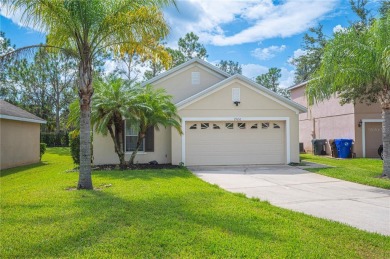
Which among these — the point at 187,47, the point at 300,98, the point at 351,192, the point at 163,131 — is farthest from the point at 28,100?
the point at 351,192

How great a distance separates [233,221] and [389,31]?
8531 mm

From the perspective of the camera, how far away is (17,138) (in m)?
16.8

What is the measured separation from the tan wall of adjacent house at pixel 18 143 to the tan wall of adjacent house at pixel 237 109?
28.0 ft

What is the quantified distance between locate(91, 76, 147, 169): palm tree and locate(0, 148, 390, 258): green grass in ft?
17.4

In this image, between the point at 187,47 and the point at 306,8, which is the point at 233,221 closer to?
the point at 306,8

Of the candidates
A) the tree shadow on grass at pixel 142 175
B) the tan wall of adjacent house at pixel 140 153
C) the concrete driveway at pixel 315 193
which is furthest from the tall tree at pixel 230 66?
the tree shadow on grass at pixel 142 175

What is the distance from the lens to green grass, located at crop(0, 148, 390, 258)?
429 centimetres

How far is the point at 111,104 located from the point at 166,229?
876 centimetres

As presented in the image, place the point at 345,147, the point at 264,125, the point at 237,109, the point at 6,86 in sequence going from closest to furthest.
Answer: the point at 237,109 < the point at 264,125 < the point at 345,147 < the point at 6,86

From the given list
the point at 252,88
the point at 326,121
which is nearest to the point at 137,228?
the point at 252,88

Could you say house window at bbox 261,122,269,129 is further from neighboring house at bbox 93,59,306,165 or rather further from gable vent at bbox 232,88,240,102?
gable vent at bbox 232,88,240,102

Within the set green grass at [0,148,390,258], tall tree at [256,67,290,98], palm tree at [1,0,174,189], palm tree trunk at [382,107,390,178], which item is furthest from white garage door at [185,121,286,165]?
tall tree at [256,67,290,98]

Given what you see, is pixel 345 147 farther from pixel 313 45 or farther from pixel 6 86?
pixel 6 86

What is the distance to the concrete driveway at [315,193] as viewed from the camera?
20.8ft
